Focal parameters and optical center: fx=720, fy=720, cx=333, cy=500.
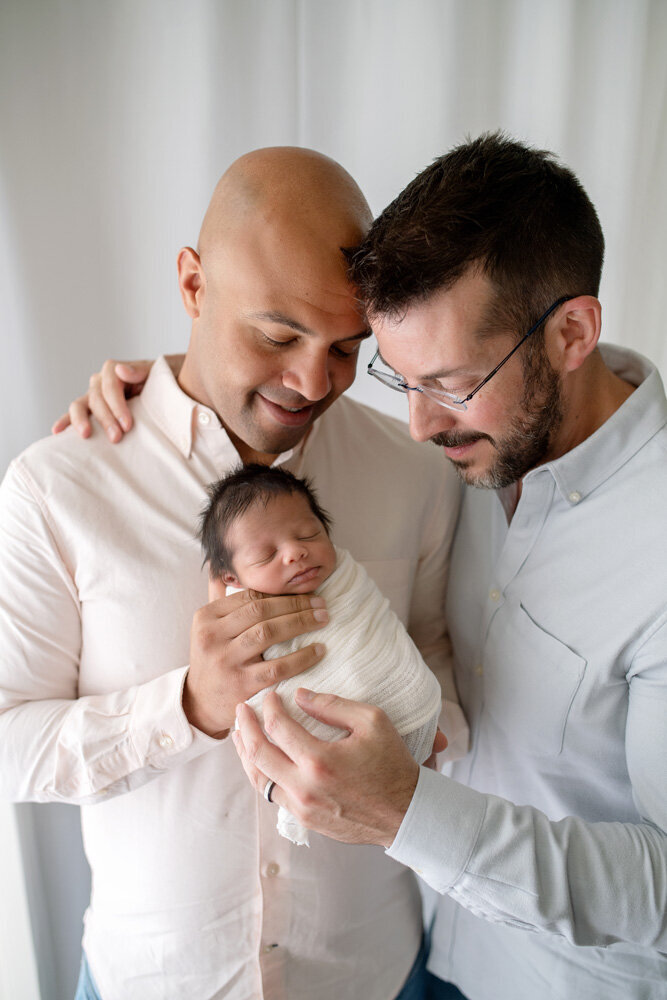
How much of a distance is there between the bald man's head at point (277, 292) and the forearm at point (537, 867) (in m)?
0.79

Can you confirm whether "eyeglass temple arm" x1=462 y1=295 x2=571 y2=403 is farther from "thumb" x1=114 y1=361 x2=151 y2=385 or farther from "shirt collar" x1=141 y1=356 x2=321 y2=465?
"thumb" x1=114 y1=361 x2=151 y2=385

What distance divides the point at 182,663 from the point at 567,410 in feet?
3.14

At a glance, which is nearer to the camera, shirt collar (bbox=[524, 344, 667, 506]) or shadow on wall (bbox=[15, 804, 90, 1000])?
shirt collar (bbox=[524, 344, 667, 506])

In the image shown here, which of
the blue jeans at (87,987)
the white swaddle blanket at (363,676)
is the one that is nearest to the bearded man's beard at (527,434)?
the white swaddle blanket at (363,676)

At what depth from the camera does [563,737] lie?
1.48 meters

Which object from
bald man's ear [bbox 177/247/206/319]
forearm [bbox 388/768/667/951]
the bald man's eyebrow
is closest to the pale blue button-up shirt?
forearm [bbox 388/768/667/951]

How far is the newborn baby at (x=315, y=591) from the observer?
52.4 inches

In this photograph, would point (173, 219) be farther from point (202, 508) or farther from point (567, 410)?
point (567, 410)

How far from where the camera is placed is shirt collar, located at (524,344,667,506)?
1446 mm

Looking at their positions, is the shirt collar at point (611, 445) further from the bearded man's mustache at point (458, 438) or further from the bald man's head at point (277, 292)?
the bald man's head at point (277, 292)

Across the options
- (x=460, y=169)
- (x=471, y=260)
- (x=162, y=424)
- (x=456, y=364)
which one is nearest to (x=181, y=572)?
(x=162, y=424)

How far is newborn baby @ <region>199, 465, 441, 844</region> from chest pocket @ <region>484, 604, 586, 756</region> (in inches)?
10.0

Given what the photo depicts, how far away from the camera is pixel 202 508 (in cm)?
156

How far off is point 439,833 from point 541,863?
18cm
